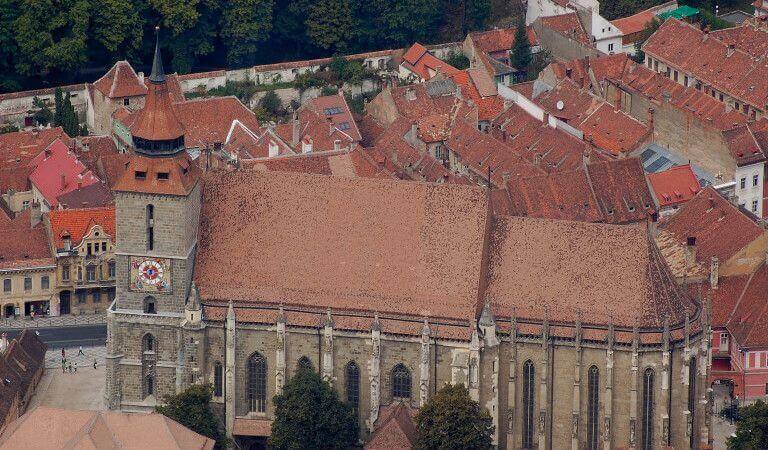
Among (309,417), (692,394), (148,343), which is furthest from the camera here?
(148,343)

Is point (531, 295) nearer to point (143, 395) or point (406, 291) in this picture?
point (406, 291)

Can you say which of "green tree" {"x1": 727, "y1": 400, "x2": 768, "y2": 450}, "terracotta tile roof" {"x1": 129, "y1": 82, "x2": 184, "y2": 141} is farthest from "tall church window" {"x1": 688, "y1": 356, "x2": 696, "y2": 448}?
"terracotta tile roof" {"x1": 129, "y1": 82, "x2": 184, "y2": 141}

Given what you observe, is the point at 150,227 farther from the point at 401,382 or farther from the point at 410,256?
the point at 401,382

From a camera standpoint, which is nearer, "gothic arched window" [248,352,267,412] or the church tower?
the church tower

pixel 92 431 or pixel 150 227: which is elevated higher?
pixel 150 227

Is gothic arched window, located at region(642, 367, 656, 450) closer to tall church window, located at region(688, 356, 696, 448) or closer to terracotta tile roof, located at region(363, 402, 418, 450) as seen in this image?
tall church window, located at region(688, 356, 696, 448)

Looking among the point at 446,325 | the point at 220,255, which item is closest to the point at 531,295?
the point at 446,325

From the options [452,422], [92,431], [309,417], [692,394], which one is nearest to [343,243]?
[309,417]
